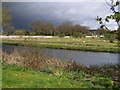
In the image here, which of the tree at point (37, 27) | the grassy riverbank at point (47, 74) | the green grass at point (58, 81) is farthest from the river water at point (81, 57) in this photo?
the tree at point (37, 27)

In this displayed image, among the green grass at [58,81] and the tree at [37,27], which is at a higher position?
the tree at [37,27]

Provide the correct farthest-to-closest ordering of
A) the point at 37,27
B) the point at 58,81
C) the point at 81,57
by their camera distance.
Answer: the point at 37,27 < the point at 81,57 < the point at 58,81

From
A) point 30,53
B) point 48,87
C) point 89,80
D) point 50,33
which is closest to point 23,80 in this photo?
point 48,87

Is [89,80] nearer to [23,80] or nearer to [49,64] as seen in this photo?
[23,80]

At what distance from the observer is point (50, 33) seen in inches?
4973

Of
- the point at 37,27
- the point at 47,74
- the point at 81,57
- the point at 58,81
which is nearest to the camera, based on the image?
the point at 58,81

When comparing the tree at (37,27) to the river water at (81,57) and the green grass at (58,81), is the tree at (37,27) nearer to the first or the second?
the river water at (81,57)

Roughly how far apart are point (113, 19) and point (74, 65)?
583 cm

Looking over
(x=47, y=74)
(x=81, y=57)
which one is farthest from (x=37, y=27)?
(x=47, y=74)

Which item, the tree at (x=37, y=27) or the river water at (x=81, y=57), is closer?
the river water at (x=81, y=57)

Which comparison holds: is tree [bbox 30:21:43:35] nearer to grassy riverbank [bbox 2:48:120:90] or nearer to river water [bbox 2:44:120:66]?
river water [bbox 2:44:120:66]

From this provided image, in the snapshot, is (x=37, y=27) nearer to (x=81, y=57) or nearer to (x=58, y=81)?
(x=81, y=57)

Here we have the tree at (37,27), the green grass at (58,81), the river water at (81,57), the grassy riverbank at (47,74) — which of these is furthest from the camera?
the tree at (37,27)

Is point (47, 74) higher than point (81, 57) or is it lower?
higher
